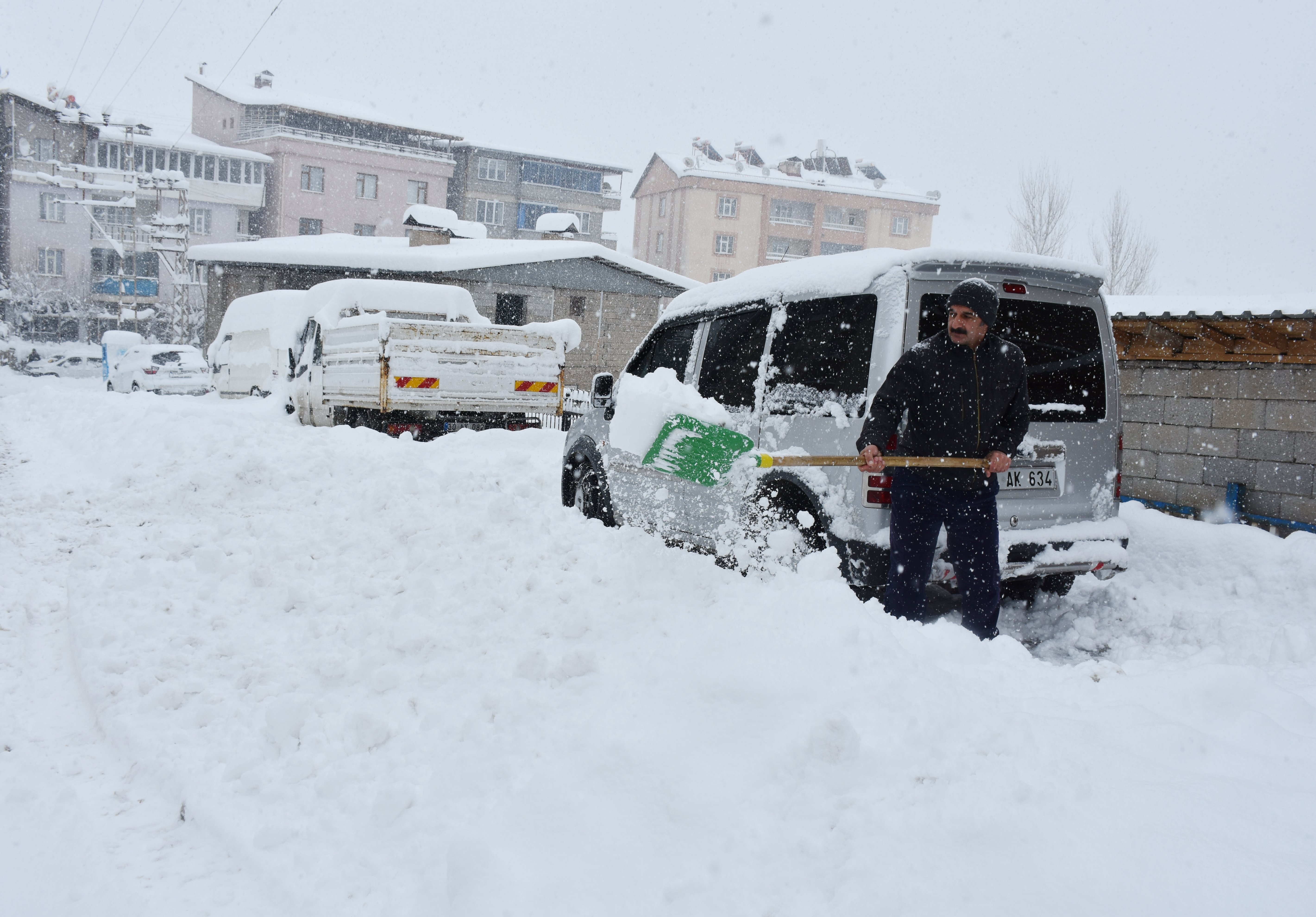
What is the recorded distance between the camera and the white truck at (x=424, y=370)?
12430 mm

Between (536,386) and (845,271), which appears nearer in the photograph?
(845,271)

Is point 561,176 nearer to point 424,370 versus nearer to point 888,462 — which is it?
point 424,370

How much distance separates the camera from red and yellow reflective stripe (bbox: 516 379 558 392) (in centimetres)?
1309

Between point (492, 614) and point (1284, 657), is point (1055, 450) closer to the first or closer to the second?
point (1284, 657)

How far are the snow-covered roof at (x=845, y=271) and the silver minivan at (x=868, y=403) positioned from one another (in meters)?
0.01

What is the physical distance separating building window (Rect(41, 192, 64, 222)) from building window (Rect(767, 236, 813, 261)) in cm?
4039

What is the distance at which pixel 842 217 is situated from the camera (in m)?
60.5

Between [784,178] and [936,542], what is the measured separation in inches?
2291

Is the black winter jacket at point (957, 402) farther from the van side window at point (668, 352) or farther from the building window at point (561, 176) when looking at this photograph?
the building window at point (561, 176)

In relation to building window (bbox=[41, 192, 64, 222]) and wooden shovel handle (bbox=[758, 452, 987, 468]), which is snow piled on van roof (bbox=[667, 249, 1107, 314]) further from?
building window (bbox=[41, 192, 64, 222])

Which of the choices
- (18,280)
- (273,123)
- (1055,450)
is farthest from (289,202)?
(1055,450)

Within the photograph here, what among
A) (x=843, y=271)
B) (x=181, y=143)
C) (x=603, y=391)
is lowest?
(x=603, y=391)

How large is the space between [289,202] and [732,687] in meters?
52.7

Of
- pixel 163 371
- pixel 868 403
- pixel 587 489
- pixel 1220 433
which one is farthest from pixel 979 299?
pixel 163 371
